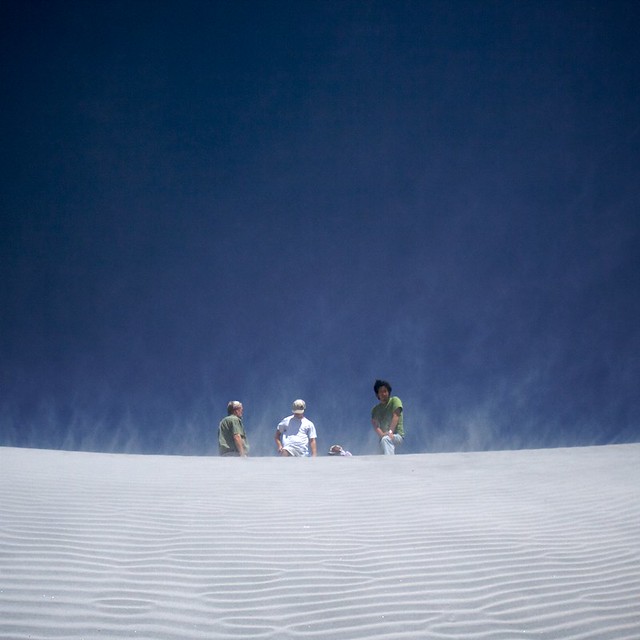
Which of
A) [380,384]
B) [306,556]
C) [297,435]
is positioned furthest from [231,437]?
[306,556]

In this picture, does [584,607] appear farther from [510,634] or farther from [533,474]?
[533,474]

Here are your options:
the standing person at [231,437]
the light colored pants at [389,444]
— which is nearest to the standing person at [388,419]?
the light colored pants at [389,444]

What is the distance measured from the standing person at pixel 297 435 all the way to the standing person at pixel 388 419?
1.04m

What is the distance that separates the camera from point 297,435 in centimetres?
930

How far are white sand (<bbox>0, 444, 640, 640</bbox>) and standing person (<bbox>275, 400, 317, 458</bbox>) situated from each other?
2.82 meters

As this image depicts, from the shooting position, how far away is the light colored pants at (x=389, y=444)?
8.98 meters

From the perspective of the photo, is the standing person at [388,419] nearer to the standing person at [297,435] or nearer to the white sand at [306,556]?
the standing person at [297,435]

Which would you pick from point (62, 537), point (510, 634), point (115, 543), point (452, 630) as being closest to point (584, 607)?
point (510, 634)

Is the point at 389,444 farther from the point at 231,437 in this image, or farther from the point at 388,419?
the point at 231,437

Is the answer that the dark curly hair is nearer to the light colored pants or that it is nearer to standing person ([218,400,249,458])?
the light colored pants

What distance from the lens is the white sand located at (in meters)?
A: 3.15

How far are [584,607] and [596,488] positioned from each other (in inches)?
124

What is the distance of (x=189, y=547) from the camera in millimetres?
3955

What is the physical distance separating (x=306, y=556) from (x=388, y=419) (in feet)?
17.6
